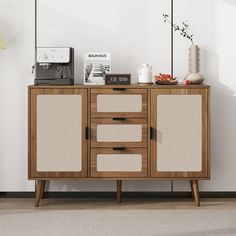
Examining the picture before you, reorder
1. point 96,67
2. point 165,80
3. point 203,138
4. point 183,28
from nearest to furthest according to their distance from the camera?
point 203,138 < point 165,80 < point 96,67 < point 183,28

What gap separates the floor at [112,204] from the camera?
16.8ft

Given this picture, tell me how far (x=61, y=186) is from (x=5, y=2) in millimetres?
1556

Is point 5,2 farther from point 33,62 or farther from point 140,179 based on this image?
point 140,179

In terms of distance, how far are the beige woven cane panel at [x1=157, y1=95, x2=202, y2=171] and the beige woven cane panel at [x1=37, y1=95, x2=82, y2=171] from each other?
2.02ft

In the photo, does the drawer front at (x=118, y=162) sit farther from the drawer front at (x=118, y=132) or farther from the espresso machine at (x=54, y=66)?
the espresso machine at (x=54, y=66)

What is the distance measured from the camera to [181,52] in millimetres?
5488

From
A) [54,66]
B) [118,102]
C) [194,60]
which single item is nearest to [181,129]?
[118,102]

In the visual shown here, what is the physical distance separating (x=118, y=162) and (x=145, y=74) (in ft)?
2.37

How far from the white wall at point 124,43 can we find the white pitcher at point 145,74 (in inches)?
8.5

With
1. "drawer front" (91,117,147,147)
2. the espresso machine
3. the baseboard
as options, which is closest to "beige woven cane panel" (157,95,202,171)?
"drawer front" (91,117,147,147)

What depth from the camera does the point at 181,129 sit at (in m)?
5.09

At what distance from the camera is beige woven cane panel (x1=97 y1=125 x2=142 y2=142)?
5.10m

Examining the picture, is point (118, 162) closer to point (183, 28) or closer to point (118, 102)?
point (118, 102)

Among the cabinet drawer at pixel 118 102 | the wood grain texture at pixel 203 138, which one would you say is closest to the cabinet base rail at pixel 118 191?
the wood grain texture at pixel 203 138
